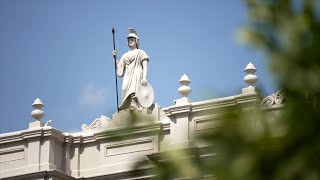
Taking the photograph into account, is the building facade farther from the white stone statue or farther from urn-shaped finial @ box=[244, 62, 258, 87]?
urn-shaped finial @ box=[244, 62, 258, 87]

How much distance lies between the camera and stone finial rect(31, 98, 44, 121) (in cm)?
2873

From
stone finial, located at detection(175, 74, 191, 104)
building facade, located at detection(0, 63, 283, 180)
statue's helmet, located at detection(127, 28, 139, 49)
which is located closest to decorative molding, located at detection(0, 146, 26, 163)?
building facade, located at detection(0, 63, 283, 180)

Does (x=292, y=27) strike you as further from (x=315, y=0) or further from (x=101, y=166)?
(x=101, y=166)

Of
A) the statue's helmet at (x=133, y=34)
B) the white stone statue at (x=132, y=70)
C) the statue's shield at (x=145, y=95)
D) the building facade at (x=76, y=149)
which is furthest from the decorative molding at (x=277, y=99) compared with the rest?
the statue's helmet at (x=133, y=34)

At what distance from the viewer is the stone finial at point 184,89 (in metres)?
26.8

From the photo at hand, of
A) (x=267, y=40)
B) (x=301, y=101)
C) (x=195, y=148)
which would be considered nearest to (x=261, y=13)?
(x=267, y=40)

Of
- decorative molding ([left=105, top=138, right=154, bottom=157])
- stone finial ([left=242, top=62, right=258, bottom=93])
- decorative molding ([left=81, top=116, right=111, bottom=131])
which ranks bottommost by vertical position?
decorative molding ([left=105, top=138, right=154, bottom=157])

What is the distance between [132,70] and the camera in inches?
1121

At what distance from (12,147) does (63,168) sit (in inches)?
62.7

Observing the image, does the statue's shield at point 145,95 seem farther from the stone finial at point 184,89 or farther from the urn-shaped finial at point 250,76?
the urn-shaped finial at point 250,76

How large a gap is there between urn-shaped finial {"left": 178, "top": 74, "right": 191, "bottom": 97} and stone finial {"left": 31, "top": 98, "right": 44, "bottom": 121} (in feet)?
14.4

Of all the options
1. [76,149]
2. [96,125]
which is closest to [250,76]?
[96,125]

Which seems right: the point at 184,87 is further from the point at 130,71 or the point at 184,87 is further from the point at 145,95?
the point at 130,71

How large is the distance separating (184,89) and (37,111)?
4.60 meters
